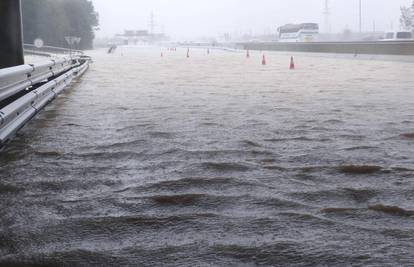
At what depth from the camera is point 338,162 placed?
548 centimetres

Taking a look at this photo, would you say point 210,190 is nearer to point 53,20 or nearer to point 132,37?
point 53,20

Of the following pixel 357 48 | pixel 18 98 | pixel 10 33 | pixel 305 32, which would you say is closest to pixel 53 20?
pixel 305 32

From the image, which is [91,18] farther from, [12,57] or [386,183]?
[386,183]

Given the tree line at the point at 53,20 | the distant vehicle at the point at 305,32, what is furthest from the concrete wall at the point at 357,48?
the distant vehicle at the point at 305,32

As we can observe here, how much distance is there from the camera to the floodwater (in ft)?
10.4

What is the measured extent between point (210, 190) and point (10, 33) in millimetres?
8181

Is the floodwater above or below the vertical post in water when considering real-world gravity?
below

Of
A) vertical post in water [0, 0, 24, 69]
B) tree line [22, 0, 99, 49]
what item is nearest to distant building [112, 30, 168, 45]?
tree line [22, 0, 99, 49]

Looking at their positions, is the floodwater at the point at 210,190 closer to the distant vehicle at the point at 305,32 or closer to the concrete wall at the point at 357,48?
the concrete wall at the point at 357,48

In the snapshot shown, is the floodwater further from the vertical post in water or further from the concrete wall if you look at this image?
the concrete wall

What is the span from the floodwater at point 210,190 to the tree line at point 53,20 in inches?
2112

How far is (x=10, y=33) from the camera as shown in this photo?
1134 centimetres

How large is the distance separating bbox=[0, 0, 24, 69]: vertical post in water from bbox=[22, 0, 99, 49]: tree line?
48.3 metres

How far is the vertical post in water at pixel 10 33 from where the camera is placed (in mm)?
11266
